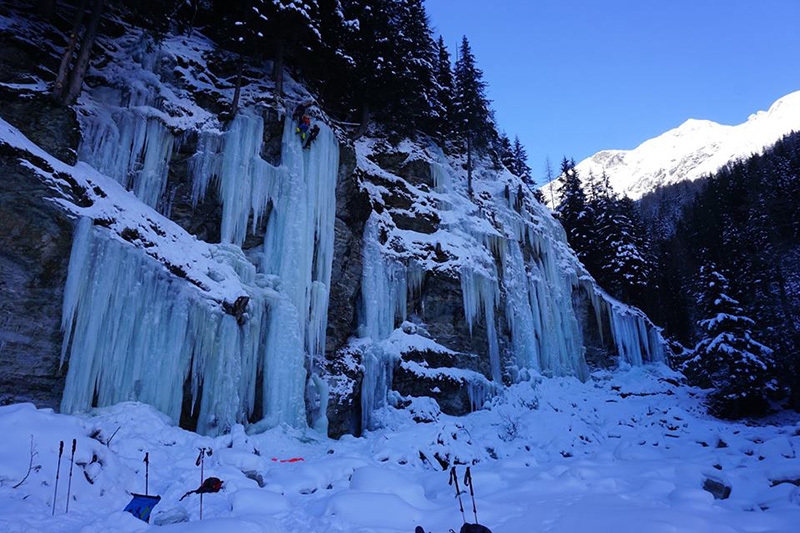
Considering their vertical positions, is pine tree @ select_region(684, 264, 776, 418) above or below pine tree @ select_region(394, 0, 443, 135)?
below

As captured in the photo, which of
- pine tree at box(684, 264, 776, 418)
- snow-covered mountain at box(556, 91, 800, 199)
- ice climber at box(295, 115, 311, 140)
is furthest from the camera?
snow-covered mountain at box(556, 91, 800, 199)

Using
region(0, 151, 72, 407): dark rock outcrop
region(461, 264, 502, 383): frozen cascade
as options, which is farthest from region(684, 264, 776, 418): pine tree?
region(0, 151, 72, 407): dark rock outcrop

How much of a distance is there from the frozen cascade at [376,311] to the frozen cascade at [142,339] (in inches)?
208

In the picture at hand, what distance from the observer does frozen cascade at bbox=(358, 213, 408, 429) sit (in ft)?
54.5

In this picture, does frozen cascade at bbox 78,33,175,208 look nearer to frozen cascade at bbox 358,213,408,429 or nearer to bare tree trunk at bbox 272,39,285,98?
bare tree trunk at bbox 272,39,285,98

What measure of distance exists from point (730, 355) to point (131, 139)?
986 inches

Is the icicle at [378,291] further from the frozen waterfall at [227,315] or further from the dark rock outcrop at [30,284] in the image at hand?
the dark rock outcrop at [30,284]

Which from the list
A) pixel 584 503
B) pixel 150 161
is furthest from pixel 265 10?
pixel 584 503

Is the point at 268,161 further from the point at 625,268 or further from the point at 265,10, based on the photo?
the point at 625,268

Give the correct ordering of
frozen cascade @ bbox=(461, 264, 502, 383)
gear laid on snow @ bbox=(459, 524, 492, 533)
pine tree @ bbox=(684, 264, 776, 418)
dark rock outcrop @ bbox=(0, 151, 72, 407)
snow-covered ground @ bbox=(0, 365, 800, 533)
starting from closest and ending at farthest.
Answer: gear laid on snow @ bbox=(459, 524, 492, 533), snow-covered ground @ bbox=(0, 365, 800, 533), dark rock outcrop @ bbox=(0, 151, 72, 407), pine tree @ bbox=(684, 264, 776, 418), frozen cascade @ bbox=(461, 264, 502, 383)

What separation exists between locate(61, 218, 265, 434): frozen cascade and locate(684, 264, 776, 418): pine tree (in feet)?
67.8

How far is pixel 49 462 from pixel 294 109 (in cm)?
1436

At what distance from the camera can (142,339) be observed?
1048cm

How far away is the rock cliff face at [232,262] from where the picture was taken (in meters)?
9.83
